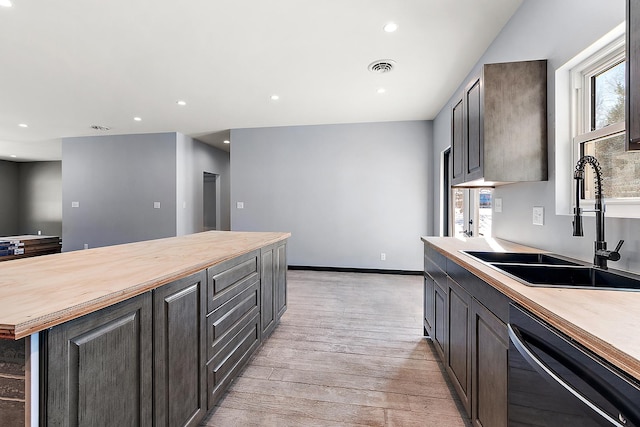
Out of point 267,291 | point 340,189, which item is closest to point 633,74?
point 267,291

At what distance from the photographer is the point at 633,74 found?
0.87 m

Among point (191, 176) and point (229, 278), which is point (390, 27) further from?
point (191, 176)

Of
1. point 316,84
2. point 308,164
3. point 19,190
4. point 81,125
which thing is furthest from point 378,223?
point 19,190

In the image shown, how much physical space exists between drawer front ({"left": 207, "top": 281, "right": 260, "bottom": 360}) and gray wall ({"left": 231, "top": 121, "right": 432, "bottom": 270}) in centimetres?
300

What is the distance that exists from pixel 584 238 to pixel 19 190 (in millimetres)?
13274

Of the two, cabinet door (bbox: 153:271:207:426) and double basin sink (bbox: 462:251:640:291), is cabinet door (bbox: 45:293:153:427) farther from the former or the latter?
double basin sink (bbox: 462:251:640:291)

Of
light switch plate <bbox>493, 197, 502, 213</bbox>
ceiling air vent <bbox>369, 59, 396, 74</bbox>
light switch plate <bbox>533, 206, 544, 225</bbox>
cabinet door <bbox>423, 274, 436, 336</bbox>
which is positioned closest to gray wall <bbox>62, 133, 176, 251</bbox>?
ceiling air vent <bbox>369, 59, 396, 74</bbox>

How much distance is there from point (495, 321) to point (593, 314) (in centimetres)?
40

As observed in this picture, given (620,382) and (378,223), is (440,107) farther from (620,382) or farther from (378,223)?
(620,382)

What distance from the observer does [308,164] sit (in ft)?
16.6

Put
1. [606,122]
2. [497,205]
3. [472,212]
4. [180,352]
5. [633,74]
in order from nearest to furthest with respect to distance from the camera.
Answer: [633,74] → [180,352] → [606,122] → [497,205] → [472,212]

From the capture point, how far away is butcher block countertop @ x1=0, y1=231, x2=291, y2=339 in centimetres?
70

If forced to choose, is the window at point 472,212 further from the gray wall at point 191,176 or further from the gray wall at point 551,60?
the gray wall at point 191,176

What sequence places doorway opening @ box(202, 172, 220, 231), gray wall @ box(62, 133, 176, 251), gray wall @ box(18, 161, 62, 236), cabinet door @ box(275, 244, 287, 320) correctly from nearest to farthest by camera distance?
cabinet door @ box(275, 244, 287, 320) → gray wall @ box(62, 133, 176, 251) → doorway opening @ box(202, 172, 220, 231) → gray wall @ box(18, 161, 62, 236)
